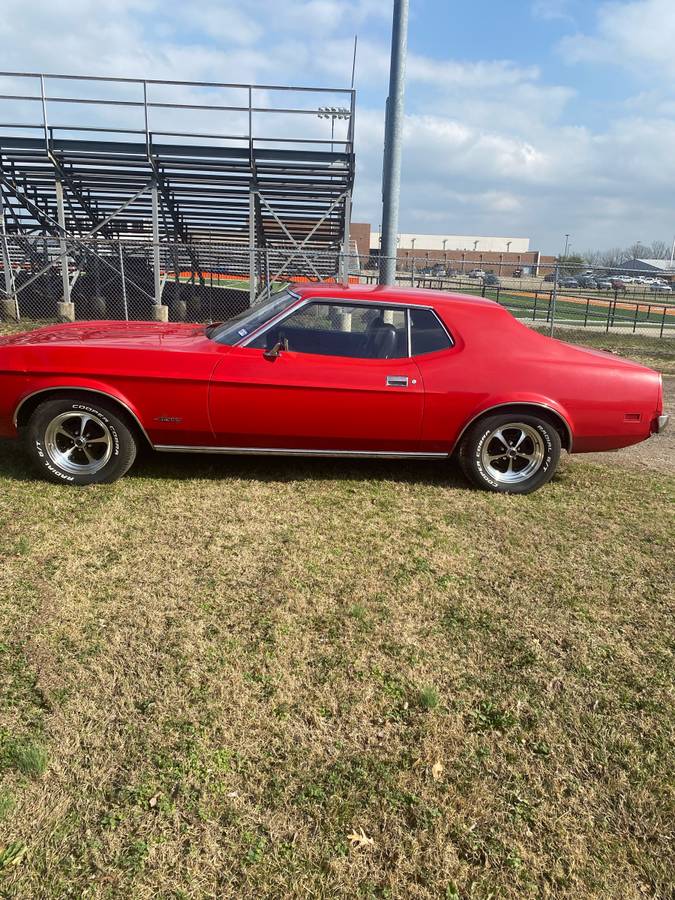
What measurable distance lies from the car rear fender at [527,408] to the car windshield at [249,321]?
5.19ft

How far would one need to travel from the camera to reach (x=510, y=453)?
4.59 meters

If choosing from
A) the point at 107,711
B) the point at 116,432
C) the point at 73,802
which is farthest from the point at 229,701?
the point at 116,432

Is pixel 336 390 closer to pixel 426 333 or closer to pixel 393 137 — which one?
pixel 426 333

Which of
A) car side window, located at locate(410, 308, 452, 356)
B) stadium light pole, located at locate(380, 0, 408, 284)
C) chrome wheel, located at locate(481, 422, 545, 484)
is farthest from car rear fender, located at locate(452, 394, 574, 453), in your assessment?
stadium light pole, located at locate(380, 0, 408, 284)

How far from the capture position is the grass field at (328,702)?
1.78 meters

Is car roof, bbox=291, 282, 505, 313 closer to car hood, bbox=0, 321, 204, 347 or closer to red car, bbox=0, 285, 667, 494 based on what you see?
red car, bbox=0, 285, 667, 494

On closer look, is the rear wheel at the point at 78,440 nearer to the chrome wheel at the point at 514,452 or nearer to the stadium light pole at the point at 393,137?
the chrome wheel at the point at 514,452

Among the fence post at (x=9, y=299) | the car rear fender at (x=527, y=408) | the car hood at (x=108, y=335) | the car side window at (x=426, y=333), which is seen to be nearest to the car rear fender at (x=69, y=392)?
the car hood at (x=108, y=335)

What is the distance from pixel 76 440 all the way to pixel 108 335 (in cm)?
85

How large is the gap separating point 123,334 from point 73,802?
344 cm

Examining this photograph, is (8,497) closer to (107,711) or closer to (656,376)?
(107,711)

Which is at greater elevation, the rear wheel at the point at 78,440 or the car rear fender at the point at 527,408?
the car rear fender at the point at 527,408

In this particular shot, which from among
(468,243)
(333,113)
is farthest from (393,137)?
(468,243)

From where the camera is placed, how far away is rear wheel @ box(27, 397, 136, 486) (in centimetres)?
415
